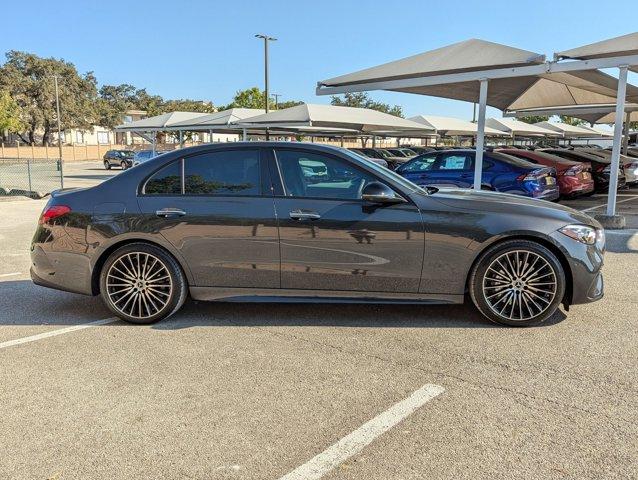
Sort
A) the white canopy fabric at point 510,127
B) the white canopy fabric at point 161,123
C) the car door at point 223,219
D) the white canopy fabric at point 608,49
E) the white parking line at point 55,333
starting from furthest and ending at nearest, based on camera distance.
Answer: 1. the white canopy fabric at point 510,127
2. the white canopy fabric at point 161,123
3. the white canopy fabric at point 608,49
4. the car door at point 223,219
5. the white parking line at point 55,333

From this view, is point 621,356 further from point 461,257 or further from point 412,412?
point 412,412

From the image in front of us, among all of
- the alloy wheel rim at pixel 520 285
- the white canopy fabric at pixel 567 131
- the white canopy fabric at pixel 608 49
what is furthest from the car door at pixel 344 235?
the white canopy fabric at pixel 567 131

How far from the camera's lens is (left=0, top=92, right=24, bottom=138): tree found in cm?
5641

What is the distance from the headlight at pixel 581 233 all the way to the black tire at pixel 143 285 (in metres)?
3.27

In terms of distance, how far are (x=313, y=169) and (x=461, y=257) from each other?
1.46 meters

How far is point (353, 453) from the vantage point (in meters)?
2.74

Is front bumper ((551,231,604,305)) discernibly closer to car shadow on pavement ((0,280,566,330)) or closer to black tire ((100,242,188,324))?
car shadow on pavement ((0,280,566,330))

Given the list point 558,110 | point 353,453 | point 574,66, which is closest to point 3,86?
point 558,110

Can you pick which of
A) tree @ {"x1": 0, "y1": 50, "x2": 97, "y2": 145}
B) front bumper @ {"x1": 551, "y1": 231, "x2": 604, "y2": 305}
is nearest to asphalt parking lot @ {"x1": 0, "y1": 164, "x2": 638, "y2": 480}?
front bumper @ {"x1": 551, "y1": 231, "x2": 604, "y2": 305}

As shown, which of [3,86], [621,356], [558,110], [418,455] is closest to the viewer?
[418,455]

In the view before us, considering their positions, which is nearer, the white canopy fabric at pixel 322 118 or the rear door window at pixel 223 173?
the rear door window at pixel 223 173

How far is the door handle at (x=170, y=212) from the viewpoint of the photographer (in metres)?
4.58

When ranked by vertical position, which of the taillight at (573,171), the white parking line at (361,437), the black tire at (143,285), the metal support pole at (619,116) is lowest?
the white parking line at (361,437)

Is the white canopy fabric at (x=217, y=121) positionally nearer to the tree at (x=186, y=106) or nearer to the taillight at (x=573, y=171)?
the taillight at (x=573, y=171)
